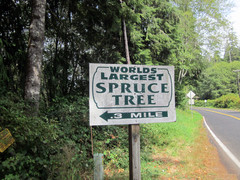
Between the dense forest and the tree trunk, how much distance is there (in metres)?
0.02

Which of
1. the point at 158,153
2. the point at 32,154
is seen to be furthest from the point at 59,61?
the point at 158,153

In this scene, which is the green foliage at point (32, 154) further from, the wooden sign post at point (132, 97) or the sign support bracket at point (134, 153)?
the wooden sign post at point (132, 97)

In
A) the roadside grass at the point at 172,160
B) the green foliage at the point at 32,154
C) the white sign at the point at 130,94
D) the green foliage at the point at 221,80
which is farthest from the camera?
the green foliage at the point at 221,80

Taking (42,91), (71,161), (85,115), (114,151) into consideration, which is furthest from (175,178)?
(42,91)

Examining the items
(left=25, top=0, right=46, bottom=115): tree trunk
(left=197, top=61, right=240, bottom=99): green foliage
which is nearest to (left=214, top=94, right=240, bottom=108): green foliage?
(left=197, top=61, right=240, bottom=99): green foliage

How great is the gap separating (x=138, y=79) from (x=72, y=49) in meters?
6.06

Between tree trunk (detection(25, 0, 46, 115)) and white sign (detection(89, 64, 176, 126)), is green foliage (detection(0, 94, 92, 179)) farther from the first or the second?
white sign (detection(89, 64, 176, 126))

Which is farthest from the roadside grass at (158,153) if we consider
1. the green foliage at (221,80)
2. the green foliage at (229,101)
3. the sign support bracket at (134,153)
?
the green foliage at (221,80)

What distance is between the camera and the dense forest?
3682 millimetres

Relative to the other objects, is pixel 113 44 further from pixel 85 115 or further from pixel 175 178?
pixel 175 178

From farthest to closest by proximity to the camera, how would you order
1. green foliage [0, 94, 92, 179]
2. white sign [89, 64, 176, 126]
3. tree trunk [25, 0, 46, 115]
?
tree trunk [25, 0, 46, 115] → green foliage [0, 94, 92, 179] → white sign [89, 64, 176, 126]

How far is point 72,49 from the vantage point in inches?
313

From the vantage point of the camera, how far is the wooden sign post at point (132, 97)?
236 cm

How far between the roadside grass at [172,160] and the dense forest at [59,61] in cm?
97
